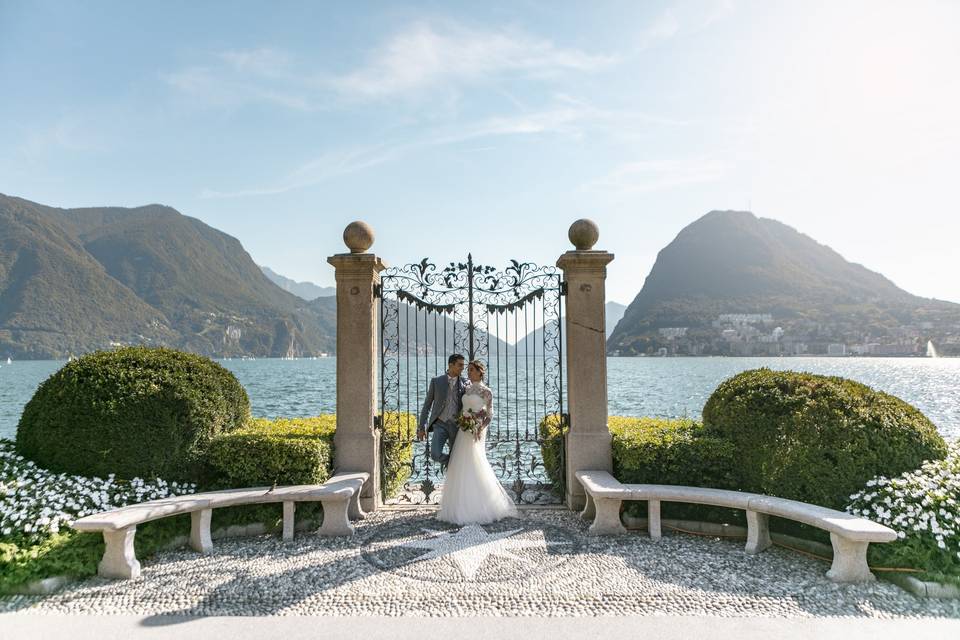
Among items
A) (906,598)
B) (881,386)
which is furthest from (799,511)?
(881,386)

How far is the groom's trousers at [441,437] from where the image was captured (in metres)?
7.80

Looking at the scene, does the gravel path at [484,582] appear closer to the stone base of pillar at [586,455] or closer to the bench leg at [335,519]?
the bench leg at [335,519]

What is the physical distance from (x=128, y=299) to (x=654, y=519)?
15127 cm

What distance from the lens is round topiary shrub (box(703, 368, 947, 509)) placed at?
20.5 ft

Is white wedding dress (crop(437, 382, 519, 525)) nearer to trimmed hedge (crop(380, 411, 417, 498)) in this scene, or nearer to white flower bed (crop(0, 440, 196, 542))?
trimmed hedge (crop(380, 411, 417, 498))

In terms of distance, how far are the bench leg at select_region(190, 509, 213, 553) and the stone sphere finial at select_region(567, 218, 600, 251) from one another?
593 cm

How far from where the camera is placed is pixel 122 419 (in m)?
6.73

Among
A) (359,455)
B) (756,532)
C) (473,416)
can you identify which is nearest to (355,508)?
(359,455)

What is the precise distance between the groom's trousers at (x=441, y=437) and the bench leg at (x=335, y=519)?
1.44 meters

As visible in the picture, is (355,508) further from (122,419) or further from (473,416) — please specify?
(122,419)

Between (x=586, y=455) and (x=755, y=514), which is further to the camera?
(x=586, y=455)

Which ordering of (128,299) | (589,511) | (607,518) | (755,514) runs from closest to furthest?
1. (755,514)
2. (607,518)
3. (589,511)
4. (128,299)

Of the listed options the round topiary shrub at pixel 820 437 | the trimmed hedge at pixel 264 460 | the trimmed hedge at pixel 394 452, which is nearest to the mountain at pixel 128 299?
the trimmed hedge at pixel 394 452

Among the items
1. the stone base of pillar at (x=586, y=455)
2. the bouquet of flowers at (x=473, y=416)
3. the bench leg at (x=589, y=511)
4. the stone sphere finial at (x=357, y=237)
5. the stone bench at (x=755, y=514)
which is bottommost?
the bench leg at (x=589, y=511)
